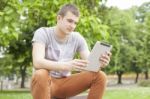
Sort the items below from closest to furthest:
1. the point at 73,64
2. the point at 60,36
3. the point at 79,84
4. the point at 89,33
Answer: the point at 73,64 → the point at 79,84 → the point at 60,36 → the point at 89,33

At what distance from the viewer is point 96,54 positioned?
16.4 feet

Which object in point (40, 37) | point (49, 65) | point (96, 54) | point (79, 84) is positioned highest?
point (40, 37)

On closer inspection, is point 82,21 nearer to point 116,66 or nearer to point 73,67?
point 73,67

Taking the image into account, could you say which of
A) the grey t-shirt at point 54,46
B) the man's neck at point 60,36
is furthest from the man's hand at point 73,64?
the man's neck at point 60,36

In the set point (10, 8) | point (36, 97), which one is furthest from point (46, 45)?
point (10, 8)

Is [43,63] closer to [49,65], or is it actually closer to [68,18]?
[49,65]

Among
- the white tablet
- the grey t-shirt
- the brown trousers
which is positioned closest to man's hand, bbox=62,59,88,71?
the white tablet

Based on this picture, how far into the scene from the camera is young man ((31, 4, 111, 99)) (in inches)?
190

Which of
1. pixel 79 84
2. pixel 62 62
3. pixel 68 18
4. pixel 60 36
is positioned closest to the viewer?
pixel 62 62

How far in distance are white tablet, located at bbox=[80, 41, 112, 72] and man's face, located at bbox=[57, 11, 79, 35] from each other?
0.39 meters

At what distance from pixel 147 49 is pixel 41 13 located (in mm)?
35866

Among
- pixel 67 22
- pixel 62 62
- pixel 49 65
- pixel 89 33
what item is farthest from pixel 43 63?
pixel 89 33

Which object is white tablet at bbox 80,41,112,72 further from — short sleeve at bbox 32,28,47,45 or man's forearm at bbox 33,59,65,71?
short sleeve at bbox 32,28,47,45

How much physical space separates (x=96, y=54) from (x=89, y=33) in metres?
3.17
